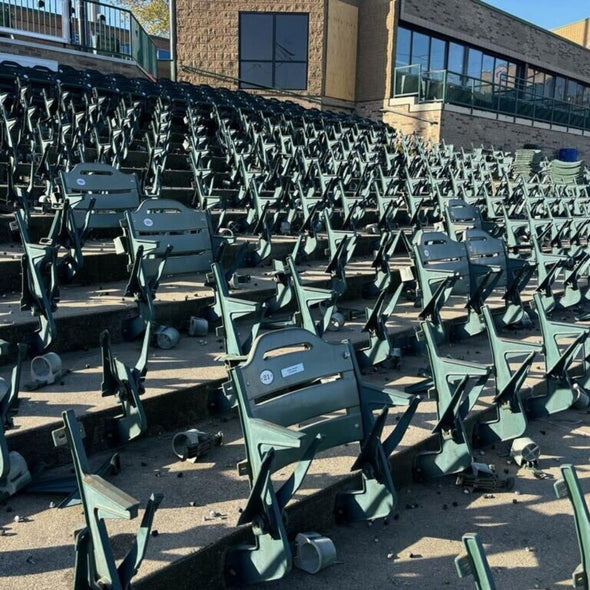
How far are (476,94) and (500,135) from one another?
5.75ft

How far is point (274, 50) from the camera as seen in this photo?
19.8 metres

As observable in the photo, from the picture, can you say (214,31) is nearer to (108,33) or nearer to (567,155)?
(108,33)

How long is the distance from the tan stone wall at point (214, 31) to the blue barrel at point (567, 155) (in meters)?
10.7

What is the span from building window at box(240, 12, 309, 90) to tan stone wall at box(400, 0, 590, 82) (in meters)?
3.61

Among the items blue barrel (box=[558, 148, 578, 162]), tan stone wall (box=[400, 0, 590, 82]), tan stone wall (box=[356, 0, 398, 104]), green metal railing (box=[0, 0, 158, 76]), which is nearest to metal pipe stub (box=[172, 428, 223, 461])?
green metal railing (box=[0, 0, 158, 76])

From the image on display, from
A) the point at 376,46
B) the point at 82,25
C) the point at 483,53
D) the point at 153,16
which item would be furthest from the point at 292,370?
the point at 153,16

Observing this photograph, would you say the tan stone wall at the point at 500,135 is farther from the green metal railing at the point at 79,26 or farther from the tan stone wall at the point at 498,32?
the green metal railing at the point at 79,26

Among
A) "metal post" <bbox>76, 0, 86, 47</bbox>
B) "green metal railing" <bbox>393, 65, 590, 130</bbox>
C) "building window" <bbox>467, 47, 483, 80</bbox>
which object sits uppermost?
"building window" <bbox>467, 47, 483, 80</bbox>

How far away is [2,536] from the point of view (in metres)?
2.26

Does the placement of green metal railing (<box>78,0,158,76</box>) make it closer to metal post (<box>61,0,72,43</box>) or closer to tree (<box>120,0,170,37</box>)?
metal post (<box>61,0,72,43</box>)

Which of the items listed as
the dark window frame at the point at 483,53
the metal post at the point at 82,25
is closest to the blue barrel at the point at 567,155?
the dark window frame at the point at 483,53

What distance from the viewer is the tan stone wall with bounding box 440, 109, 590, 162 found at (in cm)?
1912

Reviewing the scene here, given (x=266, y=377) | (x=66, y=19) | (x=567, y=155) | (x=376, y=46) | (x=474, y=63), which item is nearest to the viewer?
(x=266, y=377)

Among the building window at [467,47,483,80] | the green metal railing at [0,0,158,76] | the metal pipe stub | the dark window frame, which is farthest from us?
the building window at [467,47,483,80]
